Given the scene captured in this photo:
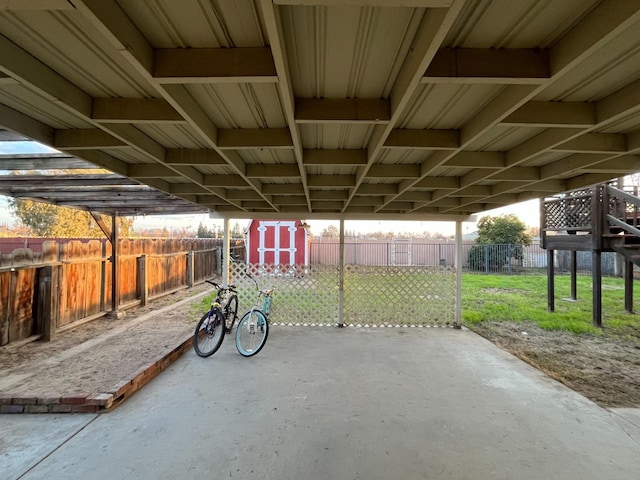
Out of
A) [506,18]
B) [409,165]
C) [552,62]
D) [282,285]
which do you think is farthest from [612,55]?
[282,285]

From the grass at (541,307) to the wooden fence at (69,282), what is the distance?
697 centimetres

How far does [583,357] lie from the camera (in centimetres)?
416

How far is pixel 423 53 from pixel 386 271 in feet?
16.1

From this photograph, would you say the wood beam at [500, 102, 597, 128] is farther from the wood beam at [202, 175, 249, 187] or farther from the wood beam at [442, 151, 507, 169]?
the wood beam at [202, 175, 249, 187]

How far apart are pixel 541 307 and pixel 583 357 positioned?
371cm

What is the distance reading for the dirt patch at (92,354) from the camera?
9.79 ft

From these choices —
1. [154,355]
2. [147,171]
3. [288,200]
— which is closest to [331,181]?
[288,200]

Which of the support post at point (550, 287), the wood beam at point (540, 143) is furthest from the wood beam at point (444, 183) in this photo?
the support post at point (550, 287)

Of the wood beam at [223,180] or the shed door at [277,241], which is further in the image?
the shed door at [277,241]

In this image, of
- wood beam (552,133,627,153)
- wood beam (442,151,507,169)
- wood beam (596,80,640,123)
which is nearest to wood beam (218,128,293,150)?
wood beam (442,151,507,169)

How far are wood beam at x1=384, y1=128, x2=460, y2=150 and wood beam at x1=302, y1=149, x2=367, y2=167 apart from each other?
40 centimetres

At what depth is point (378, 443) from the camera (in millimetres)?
2232

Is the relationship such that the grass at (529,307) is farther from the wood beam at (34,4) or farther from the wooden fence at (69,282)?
the wood beam at (34,4)

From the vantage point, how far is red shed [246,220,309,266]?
12578 mm
